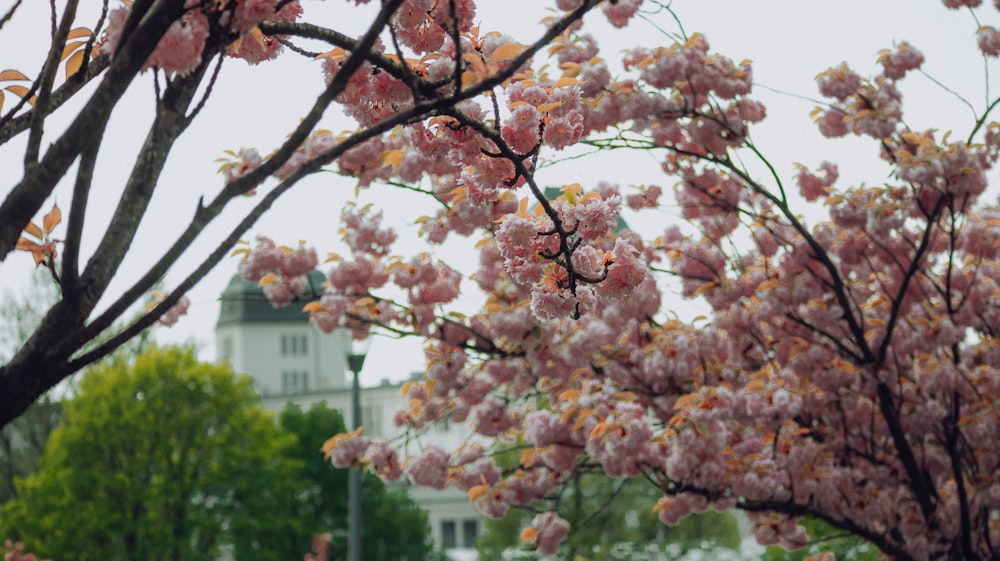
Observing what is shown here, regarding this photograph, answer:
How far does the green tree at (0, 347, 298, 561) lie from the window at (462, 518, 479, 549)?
2417 cm

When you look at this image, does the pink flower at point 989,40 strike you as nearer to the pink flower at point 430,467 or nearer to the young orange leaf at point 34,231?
the pink flower at point 430,467

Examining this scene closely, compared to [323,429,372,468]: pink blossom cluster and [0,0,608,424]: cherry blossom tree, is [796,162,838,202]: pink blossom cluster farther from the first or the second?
[0,0,608,424]: cherry blossom tree

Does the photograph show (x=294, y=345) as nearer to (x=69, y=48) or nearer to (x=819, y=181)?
(x=819, y=181)

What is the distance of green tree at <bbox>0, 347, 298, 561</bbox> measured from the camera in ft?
83.0

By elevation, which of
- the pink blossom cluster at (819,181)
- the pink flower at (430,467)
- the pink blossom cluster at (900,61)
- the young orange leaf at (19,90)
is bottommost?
the pink flower at (430,467)

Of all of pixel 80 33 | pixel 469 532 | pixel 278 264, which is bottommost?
pixel 80 33

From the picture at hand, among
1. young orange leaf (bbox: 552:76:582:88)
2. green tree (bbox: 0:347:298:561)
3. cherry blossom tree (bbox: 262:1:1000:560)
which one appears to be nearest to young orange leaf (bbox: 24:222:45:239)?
young orange leaf (bbox: 552:76:582:88)

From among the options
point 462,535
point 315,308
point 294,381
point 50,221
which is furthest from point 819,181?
point 294,381

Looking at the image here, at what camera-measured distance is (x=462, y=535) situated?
2077 inches

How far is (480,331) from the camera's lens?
661 cm

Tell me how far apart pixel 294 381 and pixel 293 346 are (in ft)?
6.89

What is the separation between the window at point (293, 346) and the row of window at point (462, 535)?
49.8 ft

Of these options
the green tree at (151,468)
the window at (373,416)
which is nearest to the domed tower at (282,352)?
the window at (373,416)

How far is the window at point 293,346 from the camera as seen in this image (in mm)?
62656
